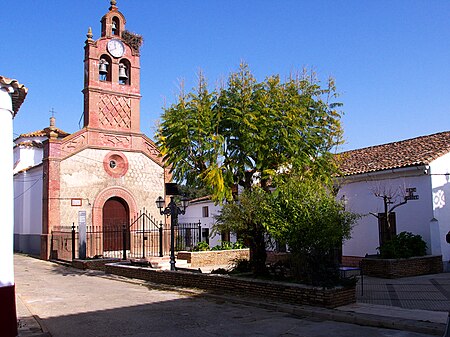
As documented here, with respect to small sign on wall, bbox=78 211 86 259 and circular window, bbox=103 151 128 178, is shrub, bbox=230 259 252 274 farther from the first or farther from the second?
circular window, bbox=103 151 128 178

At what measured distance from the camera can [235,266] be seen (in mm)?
13492

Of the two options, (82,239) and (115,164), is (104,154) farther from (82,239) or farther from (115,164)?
(82,239)

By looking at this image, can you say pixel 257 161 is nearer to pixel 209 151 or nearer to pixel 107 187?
pixel 209 151

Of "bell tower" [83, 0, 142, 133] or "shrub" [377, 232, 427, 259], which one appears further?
"bell tower" [83, 0, 142, 133]

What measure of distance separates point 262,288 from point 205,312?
1.67 meters

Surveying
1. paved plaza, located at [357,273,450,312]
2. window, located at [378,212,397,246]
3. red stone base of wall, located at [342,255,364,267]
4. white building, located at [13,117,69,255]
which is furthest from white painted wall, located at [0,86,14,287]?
white building, located at [13,117,69,255]

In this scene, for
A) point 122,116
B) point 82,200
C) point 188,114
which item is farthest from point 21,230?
point 188,114

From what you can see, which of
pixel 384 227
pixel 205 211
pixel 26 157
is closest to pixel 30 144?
pixel 26 157

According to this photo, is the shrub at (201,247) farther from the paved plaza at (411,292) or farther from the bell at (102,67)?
the bell at (102,67)

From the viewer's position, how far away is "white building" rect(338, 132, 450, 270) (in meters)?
15.8

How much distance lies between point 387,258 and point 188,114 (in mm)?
8158

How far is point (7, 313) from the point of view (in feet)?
23.5

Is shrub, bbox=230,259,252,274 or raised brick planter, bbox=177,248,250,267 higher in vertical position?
shrub, bbox=230,259,252,274

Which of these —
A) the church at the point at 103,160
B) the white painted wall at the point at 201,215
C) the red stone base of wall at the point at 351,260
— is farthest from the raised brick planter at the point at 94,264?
the white painted wall at the point at 201,215
